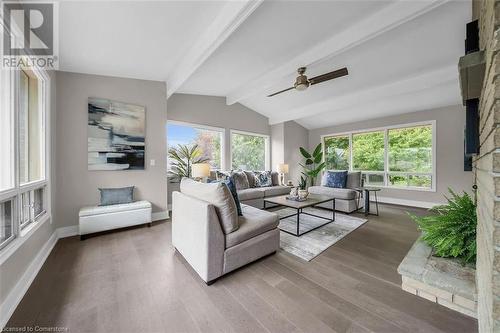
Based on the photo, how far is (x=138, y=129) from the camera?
3541 millimetres

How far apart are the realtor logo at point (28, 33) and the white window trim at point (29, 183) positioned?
17 centimetres

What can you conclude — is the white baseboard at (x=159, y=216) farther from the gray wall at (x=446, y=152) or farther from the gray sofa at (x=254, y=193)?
the gray wall at (x=446, y=152)

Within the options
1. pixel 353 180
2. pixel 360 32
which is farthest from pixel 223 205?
pixel 353 180

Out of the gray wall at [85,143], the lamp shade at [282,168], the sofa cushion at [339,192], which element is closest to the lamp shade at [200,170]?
the gray wall at [85,143]

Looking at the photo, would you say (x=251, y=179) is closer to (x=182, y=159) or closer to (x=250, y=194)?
(x=250, y=194)

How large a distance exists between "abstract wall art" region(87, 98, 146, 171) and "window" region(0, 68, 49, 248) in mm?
635

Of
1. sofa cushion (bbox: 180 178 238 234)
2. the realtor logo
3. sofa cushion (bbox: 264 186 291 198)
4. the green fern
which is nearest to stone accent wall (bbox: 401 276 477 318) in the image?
the green fern

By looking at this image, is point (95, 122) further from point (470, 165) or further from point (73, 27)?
point (470, 165)

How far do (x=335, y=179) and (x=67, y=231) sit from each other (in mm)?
5426

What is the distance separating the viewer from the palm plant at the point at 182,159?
14.7 feet

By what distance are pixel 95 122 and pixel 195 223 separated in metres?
2.71

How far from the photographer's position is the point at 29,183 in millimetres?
2053

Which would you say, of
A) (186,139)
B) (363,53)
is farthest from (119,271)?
(363,53)

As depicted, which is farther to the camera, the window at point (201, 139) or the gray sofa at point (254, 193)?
the window at point (201, 139)
